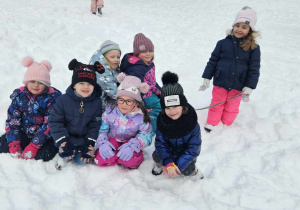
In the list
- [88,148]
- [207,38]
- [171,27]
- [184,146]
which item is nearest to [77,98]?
[88,148]

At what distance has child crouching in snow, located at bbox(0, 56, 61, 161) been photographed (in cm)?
308

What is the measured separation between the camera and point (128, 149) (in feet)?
9.69

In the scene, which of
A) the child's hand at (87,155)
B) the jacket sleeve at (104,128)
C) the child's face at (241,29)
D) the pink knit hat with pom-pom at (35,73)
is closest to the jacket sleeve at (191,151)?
the jacket sleeve at (104,128)

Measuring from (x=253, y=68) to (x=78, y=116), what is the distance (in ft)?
8.67

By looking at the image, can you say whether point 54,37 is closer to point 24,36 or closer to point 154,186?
point 24,36

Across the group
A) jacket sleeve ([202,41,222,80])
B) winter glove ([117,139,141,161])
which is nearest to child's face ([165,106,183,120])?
winter glove ([117,139,141,161])

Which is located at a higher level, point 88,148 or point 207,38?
point 207,38

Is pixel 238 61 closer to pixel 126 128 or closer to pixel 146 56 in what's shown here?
pixel 146 56

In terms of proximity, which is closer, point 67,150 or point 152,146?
point 67,150

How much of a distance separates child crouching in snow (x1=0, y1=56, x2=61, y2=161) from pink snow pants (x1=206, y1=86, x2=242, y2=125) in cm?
255

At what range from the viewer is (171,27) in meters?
9.58

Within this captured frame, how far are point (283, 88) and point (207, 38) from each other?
13.6 feet

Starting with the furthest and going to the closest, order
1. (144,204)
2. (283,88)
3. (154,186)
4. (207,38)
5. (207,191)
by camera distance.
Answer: (207,38)
(283,88)
(154,186)
(207,191)
(144,204)

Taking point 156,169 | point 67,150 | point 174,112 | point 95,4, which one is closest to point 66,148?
point 67,150
